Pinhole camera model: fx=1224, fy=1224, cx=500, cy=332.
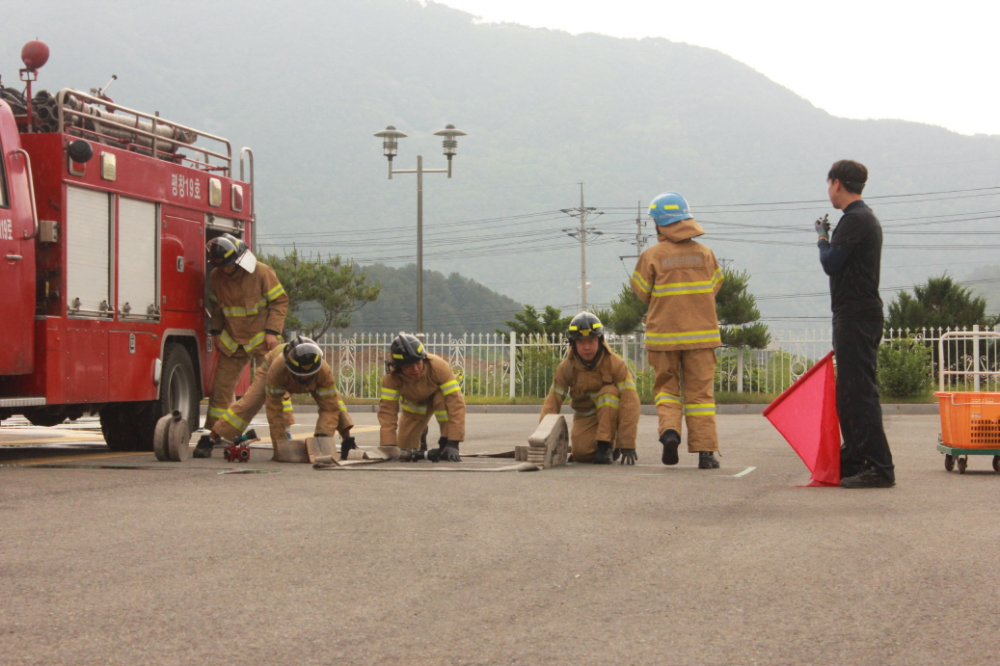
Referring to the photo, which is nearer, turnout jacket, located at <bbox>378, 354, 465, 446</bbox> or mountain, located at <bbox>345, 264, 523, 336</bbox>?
turnout jacket, located at <bbox>378, 354, 465, 446</bbox>

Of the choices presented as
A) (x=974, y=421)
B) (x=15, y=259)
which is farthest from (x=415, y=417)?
(x=974, y=421)

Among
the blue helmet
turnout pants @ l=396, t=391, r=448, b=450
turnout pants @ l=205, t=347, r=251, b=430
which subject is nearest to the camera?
the blue helmet

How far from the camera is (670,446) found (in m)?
8.67

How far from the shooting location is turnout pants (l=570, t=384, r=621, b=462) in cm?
956

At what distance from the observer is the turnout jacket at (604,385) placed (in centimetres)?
959

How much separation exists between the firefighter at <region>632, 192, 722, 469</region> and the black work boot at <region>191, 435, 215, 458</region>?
395 cm

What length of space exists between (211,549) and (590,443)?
5.21 m

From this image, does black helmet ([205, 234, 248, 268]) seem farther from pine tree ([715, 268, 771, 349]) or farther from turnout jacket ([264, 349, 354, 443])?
pine tree ([715, 268, 771, 349])

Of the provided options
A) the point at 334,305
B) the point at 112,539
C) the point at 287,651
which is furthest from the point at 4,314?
the point at 334,305

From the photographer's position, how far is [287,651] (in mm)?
3547

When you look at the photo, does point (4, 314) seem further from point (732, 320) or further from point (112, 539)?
point (732, 320)

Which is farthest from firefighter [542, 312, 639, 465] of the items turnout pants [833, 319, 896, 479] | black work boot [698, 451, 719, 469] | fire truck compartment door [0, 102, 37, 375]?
fire truck compartment door [0, 102, 37, 375]

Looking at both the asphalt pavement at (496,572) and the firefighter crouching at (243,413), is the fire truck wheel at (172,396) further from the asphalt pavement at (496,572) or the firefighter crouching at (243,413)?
the asphalt pavement at (496,572)

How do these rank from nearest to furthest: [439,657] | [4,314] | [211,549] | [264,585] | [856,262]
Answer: [439,657], [264,585], [211,549], [856,262], [4,314]
